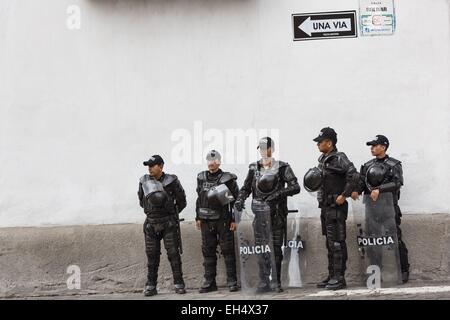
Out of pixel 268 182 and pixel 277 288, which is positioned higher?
pixel 268 182

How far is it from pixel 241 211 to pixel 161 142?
5.27 ft

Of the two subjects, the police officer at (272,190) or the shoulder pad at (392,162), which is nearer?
the police officer at (272,190)

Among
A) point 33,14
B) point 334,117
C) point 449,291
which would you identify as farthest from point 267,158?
point 33,14

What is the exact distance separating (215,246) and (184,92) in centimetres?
212

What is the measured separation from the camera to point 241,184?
9133 millimetres

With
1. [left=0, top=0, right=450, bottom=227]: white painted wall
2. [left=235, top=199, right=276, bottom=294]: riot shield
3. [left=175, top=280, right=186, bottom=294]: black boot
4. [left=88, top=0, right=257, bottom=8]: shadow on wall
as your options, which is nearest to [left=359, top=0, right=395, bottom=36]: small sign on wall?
[left=0, top=0, right=450, bottom=227]: white painted wall

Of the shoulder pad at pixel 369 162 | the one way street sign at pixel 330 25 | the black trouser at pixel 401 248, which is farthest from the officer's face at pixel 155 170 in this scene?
the black trouser at pixel 401 248

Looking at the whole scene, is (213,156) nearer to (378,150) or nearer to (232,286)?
(232,286)

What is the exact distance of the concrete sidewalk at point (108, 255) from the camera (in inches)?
349

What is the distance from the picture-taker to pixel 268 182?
8273 millimetres

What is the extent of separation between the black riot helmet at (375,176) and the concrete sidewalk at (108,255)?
87 cm

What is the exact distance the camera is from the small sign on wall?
919 cm

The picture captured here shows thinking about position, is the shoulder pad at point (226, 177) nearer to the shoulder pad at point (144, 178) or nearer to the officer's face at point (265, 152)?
the officer's face at point (265, 152)

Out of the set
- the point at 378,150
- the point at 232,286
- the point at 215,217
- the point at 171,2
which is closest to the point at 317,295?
the point at 232,286
